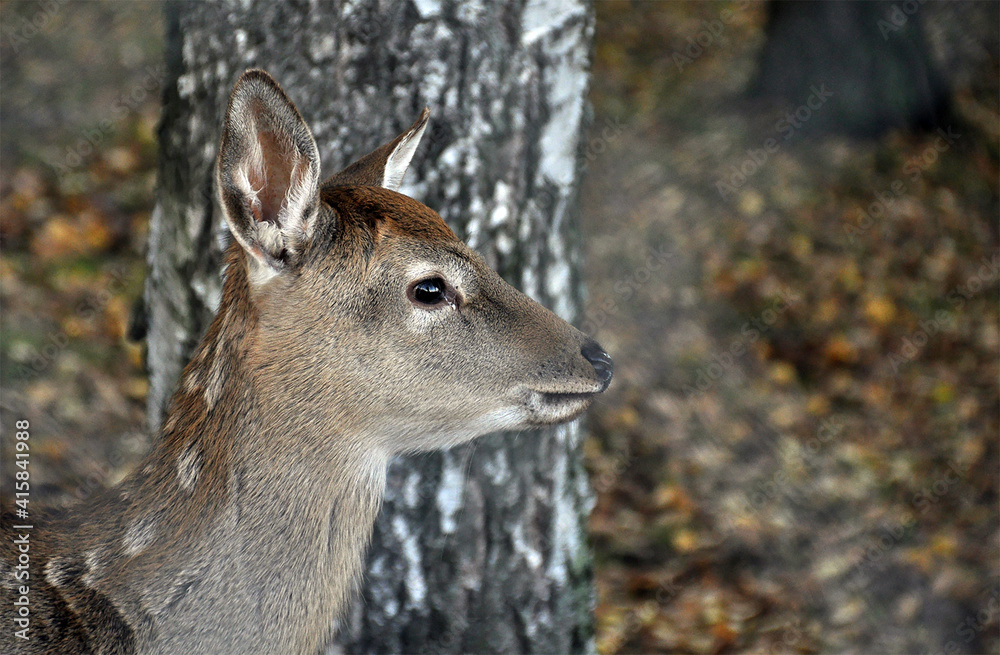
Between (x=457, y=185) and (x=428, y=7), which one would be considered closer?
(x=428, y=7)

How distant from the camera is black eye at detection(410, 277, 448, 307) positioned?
8.06 ft

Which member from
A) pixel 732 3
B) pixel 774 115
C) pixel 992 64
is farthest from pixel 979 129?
pixel 732 3

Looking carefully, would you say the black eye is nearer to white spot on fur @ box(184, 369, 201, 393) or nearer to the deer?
the deer

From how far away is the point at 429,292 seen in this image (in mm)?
2475

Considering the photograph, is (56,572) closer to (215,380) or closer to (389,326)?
(215,380)

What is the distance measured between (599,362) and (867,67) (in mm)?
6685

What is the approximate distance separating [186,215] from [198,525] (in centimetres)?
152

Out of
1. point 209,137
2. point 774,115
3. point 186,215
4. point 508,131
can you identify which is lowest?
point 774,115

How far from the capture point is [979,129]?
8.21 metres

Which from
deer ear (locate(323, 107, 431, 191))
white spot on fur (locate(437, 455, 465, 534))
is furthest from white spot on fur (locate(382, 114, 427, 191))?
white spot on fur (locate(437, 455, 465, 534))

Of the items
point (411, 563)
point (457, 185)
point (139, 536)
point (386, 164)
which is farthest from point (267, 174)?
point (411, 563)

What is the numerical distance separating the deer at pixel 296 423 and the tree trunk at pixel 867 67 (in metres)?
6.56

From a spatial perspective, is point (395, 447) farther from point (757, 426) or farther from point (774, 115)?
point (774, 115)

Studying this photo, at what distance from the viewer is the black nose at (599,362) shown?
8.43 ft
